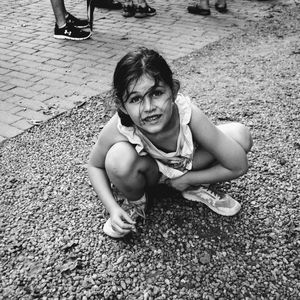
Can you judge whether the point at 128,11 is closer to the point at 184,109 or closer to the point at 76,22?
the point at 76,22

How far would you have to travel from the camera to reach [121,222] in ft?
6.39

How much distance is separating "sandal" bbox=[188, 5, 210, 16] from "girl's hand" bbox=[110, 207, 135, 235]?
4.63 meters

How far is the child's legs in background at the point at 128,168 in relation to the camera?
1948mm

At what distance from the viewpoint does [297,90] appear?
357 cm

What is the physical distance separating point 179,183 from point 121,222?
41cm

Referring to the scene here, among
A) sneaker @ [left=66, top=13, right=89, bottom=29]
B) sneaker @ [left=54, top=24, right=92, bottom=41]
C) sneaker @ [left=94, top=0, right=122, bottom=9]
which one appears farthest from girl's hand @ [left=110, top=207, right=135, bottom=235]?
sneaker @ [left=94, top=0, right=122, bottom=9]

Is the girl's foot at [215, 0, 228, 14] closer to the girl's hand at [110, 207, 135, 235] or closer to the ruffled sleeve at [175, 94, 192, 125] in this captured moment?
the ruffled sleeve at [175, 94, 192, 125]

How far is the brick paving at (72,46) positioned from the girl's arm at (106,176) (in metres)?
1.27

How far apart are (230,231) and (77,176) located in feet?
3.55

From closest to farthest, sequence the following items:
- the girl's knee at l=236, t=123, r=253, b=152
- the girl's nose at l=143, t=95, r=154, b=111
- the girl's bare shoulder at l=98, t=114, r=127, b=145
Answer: the girl's nose at l=143, t=95, r=154, b=111, the girl's bare shoulder at l=98, t=114, r=127, b=145, the girl's knee at l=236, t=123, r=253, b=152

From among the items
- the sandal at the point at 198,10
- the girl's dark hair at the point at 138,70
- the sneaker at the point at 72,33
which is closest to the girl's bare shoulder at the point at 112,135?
the girl's dark hair at the point at 138,70

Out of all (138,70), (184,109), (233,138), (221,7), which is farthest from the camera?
(221,7)

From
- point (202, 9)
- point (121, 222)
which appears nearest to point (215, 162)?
point (121, 222)

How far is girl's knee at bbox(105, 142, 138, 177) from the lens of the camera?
194 centimetres
